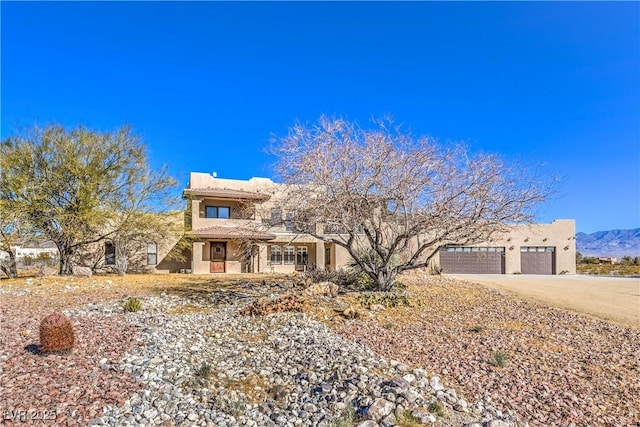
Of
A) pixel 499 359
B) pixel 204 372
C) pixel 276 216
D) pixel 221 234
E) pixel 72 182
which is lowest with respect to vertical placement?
pixel 204 372

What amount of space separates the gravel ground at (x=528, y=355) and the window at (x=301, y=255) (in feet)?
57.0

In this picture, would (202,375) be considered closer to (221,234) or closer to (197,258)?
(221,234)

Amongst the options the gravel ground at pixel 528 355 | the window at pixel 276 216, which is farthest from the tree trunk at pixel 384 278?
the window at pixel 276 216

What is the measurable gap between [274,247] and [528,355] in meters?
21.9

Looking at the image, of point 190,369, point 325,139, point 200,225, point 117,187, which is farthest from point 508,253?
point 190,369

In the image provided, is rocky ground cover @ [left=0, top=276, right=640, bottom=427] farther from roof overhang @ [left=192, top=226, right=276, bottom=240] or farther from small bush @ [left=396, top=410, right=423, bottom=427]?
roof overhang @ [left=192, top=226, right=276, bottom=240]

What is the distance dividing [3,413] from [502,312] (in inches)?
427

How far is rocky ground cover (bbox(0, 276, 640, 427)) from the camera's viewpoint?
5133mm

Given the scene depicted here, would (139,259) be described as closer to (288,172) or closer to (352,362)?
(288,172)

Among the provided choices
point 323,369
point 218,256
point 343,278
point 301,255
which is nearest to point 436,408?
point 323,369

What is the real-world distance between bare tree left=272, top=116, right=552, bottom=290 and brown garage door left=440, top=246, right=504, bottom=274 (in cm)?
2104

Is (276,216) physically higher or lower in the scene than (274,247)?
higher

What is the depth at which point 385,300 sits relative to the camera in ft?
38.8

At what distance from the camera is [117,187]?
69.2 ft
